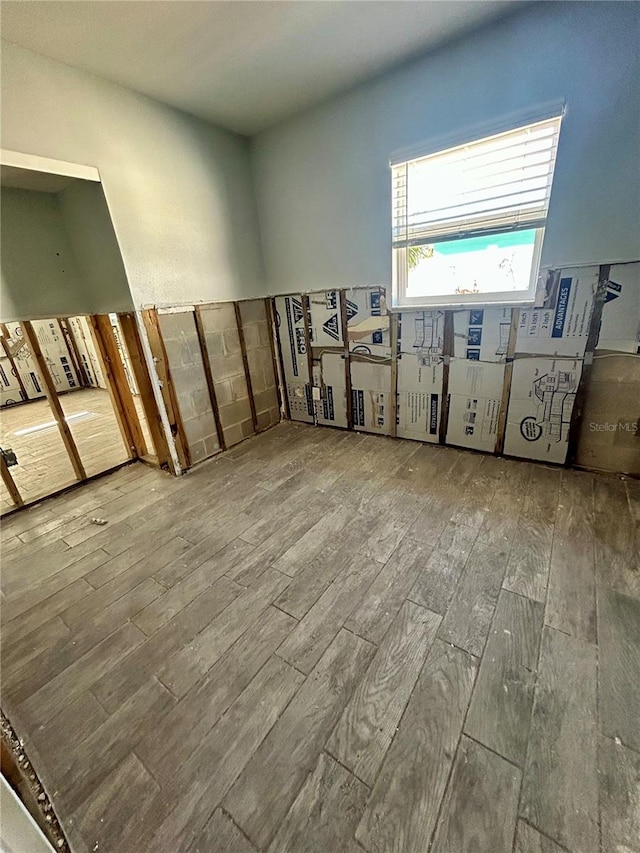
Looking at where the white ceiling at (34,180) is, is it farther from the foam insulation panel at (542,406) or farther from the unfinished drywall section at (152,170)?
the foam insulation panel at (542,406)

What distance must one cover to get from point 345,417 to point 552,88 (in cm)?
260

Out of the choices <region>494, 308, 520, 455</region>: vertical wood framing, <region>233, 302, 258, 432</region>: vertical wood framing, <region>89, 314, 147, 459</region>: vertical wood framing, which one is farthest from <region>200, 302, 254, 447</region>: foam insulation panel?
<region>494, 308, 520, 455</region>: vertical wood framing

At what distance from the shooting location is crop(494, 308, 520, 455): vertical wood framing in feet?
7.94

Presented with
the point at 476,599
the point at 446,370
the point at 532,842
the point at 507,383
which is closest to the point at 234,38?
the point at 446,370

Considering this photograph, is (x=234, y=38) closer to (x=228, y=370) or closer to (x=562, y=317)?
(x=228, y=370)

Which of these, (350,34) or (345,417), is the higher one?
(350,34)

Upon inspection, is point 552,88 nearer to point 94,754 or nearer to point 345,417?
point 345,417

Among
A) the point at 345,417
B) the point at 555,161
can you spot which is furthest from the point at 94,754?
the point at 555,161

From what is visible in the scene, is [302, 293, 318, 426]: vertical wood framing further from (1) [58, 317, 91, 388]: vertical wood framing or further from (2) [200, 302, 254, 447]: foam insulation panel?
(1) [58, 317, 91, 388]: vertical wood framing

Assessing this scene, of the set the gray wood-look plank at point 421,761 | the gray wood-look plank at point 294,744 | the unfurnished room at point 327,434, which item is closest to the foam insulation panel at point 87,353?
the unfurnished room at point 327,434

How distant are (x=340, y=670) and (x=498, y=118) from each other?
3121 millimetres

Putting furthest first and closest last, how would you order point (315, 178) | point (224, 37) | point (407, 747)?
1. point (315, 178)
2. point (224, 37)
3. point (407, 747)

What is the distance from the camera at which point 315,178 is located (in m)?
2.92

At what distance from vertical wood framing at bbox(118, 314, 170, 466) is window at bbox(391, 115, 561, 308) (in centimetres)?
209
